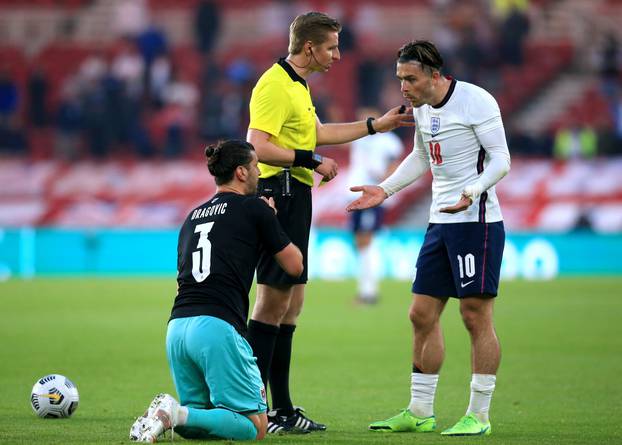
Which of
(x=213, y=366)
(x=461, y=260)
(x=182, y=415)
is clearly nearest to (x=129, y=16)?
(x=461, y=260)

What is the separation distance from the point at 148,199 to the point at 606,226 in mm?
10578

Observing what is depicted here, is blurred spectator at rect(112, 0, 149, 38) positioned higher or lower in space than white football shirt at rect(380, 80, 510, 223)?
higher

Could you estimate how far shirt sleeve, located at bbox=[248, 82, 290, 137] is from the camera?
6.80 metres

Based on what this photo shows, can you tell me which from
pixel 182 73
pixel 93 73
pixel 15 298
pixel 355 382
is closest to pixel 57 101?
pixel 93 73

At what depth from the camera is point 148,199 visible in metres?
27.8

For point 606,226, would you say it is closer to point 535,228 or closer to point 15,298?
point 535,228

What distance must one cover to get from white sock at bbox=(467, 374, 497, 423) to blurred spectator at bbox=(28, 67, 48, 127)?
79.1 feet

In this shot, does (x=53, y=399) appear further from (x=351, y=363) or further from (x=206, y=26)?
(x=206, y=26)

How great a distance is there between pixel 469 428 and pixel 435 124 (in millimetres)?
1755

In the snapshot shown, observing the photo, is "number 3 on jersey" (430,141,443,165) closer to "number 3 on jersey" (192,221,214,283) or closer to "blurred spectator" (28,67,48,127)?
"number 3 on jersey" (192,221,214,283)

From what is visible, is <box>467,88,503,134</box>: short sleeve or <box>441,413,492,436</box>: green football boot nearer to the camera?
<box>441,413,492,436</box>: green football boot

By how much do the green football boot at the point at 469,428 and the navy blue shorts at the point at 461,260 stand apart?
2.31ft

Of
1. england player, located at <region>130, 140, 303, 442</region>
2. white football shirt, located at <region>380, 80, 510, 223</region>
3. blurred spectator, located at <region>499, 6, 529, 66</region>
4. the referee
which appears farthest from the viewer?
blurred spectator, located at <region>499, 6, 529, 66</region>

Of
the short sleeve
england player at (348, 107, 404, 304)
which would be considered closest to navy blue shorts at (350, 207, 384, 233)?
england player at (348, 107, 404, 304)
